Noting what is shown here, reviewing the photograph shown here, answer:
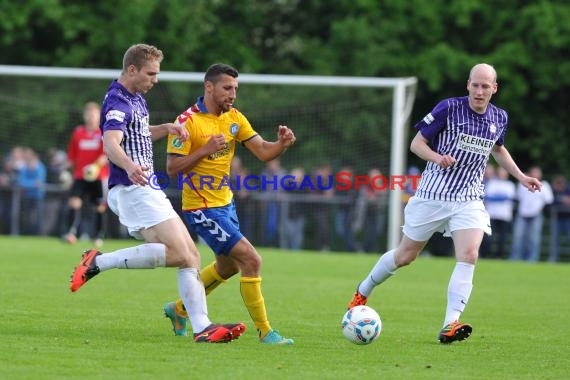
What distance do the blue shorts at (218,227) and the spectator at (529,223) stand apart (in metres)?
15.9

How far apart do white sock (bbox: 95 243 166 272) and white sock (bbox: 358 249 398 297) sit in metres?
2.31

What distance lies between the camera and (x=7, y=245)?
65.1ft

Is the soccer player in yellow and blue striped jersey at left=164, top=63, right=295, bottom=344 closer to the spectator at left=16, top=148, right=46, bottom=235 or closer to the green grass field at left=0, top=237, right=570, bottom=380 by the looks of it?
the green grass field at left=0, top=237, right=570, bottom=380

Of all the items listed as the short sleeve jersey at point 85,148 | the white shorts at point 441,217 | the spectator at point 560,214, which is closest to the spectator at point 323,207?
the spectator at point 560,214

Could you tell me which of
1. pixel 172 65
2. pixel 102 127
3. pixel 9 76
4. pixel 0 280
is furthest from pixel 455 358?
pixel 172 65

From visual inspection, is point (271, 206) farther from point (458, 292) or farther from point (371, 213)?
point (458, 292)

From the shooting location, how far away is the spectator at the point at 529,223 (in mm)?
23797

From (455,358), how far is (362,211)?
16854 millimetres

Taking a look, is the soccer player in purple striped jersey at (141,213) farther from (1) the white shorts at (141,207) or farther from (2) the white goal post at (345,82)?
(2) the white goal post at (345,82)

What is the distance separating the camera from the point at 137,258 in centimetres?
841

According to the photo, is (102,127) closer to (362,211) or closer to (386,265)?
(386,265)

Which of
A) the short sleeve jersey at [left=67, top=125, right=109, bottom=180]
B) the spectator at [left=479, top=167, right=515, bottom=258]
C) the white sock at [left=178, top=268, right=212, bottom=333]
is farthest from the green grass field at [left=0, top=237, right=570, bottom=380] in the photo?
the spectator at [left=479, top=167, right=515, bottom=258]

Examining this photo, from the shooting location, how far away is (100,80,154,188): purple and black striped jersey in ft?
27.2

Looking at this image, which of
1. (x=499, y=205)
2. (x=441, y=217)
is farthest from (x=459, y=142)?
(x=499, y=205)
